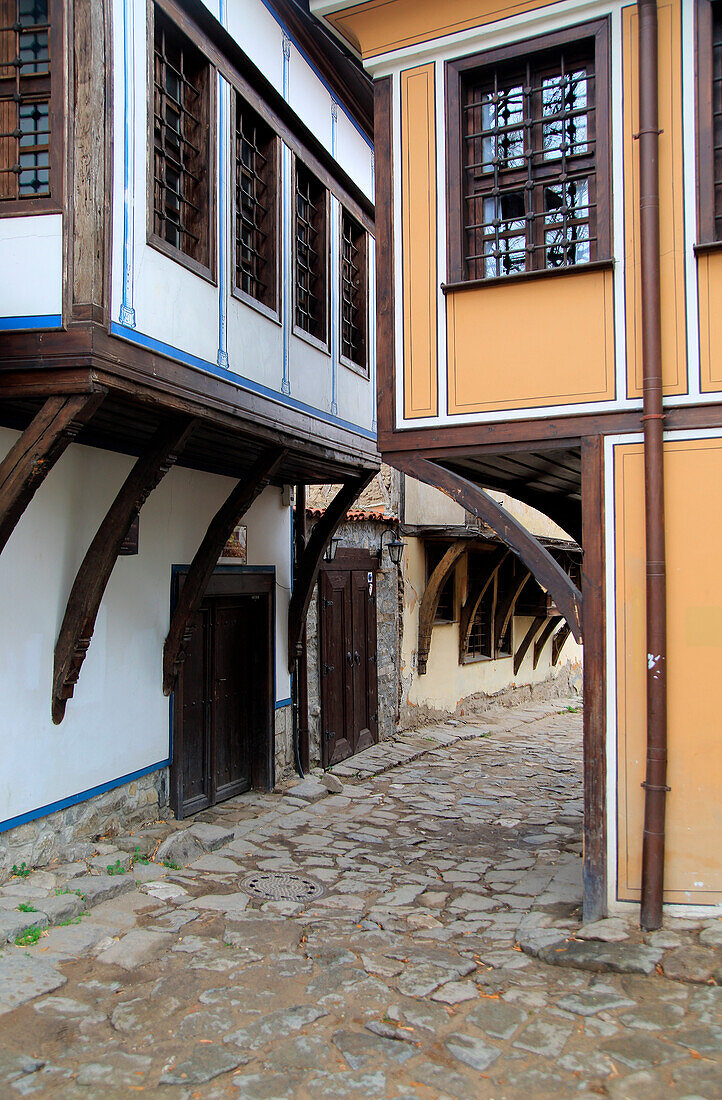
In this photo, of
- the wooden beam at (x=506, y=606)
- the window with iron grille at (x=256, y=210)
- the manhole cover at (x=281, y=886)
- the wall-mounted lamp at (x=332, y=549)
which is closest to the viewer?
the manhole cover at (x=281, y=886)

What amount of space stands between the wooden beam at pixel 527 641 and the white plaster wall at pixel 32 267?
37.2 ft

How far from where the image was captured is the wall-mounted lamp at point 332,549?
9352 millimetres

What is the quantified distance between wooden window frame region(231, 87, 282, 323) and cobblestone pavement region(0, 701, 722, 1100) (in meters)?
4.11

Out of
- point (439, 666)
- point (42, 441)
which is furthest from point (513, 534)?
point (439, 666)

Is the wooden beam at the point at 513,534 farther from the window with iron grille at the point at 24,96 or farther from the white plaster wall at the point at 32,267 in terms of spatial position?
the window with iron grille at the point at 24,96

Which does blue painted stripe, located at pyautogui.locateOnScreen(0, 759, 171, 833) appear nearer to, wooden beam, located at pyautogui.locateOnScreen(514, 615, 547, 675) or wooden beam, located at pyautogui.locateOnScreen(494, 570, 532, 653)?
wooden beam, located at pyautogui.locateOnScreen(494, 570, 532, 653)

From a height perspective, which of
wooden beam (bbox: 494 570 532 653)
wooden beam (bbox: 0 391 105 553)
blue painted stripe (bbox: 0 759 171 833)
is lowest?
blue painted stripe (bbox: 0 759 171 833)

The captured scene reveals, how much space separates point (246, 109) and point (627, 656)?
4986 millimetres

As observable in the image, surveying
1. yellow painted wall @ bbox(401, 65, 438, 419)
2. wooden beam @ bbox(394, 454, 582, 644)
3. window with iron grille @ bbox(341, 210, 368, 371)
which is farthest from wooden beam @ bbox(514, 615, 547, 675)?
yellow painted wall @ bbox(401, 65, 438, 419)

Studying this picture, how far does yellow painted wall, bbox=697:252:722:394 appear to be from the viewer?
15.1 feet

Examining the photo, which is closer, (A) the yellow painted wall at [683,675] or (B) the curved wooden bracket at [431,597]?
(A) the yellow painted wall at [683,675]

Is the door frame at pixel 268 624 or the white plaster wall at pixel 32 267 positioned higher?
the white plaster wall at pixel 32 267

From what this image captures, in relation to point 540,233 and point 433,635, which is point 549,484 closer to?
point 540,233

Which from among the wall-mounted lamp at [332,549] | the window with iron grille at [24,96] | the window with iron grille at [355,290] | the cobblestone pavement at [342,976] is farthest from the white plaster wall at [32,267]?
the wall-mounted lamp at [332,549]
